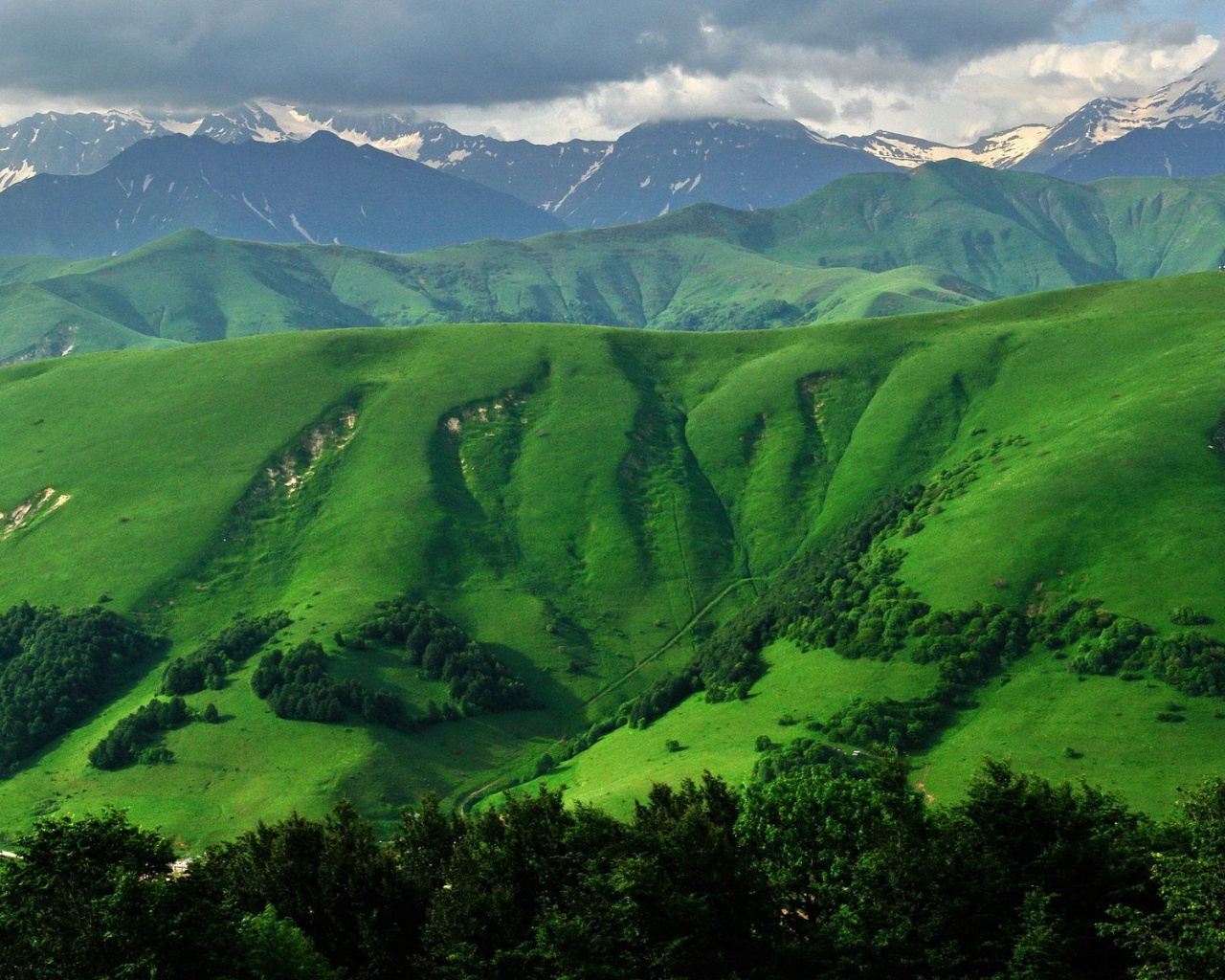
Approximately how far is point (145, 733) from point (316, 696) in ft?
96.0

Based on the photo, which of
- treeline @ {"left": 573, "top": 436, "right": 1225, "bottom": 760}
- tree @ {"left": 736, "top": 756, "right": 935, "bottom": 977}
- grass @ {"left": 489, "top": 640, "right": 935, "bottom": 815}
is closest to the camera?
tree @ {"left": 736, "top": 756, "right": 935, "bottom": 977}

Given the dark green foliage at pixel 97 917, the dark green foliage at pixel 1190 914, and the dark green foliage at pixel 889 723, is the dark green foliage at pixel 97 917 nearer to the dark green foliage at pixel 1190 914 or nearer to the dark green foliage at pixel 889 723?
the dark green foliage at pixel 1190 914

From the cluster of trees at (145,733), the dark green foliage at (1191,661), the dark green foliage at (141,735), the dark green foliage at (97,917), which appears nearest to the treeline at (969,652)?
the dark green foliage at (1191,661)

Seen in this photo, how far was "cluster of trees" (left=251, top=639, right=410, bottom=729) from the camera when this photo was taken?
624 feet

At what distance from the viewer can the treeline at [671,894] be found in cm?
6431

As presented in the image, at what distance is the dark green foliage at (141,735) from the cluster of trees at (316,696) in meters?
10.9

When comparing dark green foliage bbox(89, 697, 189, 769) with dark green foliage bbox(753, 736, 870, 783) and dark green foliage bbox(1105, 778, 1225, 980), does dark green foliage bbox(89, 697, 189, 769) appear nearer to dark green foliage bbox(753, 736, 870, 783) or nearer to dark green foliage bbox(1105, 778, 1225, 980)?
dark green foliage bbox(753, 736, 870, 783)

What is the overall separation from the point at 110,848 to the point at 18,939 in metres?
6.58

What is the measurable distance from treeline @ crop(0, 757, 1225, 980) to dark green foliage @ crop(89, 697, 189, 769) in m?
110

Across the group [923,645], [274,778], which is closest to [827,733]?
[923,645]

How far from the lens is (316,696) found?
192 meters

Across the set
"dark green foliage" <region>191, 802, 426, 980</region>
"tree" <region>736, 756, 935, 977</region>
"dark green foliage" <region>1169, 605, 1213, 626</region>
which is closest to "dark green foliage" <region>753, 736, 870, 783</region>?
"dark green foliage" <region>1169, 605, 1213, 626</region>

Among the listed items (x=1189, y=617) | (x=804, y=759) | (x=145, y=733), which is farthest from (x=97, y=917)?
(x=1189, y=617)

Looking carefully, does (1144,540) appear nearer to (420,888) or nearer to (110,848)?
(420,888)
